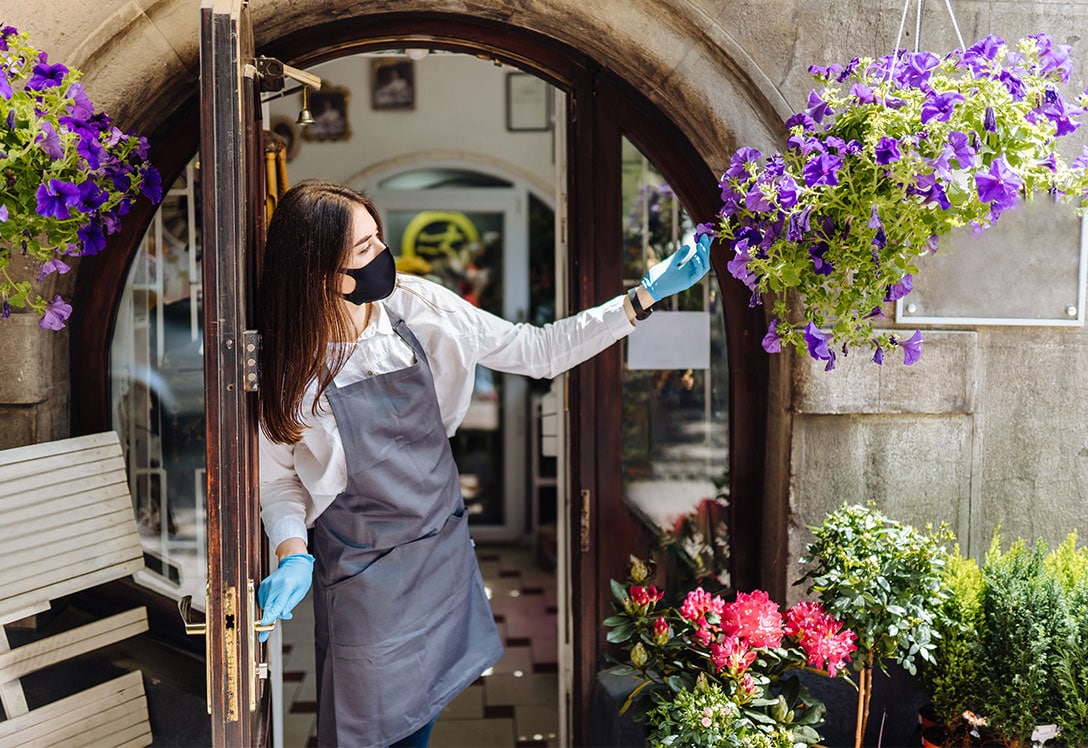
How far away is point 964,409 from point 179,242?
2318mm

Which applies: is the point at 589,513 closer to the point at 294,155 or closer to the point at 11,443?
the point at 11,443

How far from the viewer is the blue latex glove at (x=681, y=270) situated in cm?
233

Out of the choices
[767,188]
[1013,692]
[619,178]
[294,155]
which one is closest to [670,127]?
[619,178]

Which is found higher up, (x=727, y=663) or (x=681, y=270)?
(x=681, y=270)

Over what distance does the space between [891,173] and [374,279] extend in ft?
3.71

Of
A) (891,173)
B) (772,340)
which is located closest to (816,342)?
(772,340)

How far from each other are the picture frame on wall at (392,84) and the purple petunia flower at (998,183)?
457 centimetres

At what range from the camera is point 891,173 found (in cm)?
194

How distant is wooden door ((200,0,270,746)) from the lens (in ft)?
5.99

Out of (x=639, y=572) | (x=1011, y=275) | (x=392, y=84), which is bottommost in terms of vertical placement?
(x=639, y=572)

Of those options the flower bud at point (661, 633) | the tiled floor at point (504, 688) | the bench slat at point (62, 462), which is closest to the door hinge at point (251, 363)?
the bench slat at point (62, 462)

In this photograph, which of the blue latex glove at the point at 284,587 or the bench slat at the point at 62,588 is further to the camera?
the bench slat at the point at 62,588

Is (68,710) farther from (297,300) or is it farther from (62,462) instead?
(297,300)

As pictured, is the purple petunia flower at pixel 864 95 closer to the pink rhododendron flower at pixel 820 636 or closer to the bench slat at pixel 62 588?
the pink rhododendron flower at pixel 820 636
